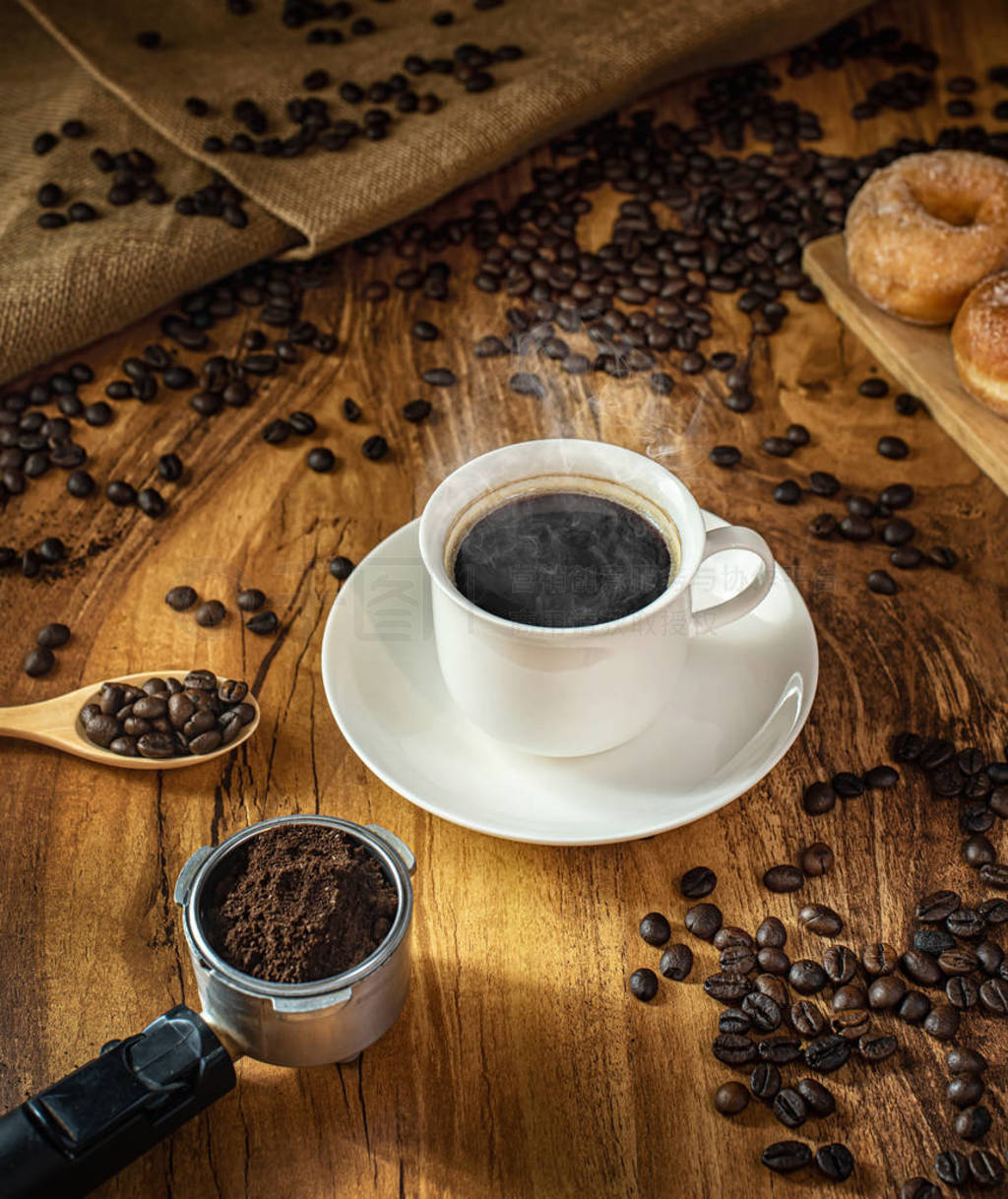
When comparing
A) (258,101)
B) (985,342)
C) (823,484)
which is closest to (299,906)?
(823,484)

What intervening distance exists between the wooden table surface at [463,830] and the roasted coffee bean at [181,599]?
2 centimetres

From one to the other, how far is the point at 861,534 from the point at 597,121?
1338 millimetres

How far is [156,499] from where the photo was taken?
6.15ft

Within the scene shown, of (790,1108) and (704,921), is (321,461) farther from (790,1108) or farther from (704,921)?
(790,1108)

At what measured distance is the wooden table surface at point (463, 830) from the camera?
47.2 inches

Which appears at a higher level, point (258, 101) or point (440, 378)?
point (258, 101)

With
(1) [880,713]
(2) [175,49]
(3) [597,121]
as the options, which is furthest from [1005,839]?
(2) [175,49]

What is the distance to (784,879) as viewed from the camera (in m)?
1.40

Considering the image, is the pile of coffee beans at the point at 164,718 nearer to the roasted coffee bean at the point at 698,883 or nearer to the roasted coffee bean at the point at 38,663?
the roasted coffee bean at the point at 38,663

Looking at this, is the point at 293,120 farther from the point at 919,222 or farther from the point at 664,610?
the point at 664,610

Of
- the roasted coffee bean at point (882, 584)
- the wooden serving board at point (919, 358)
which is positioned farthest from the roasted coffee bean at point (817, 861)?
the wooden serving board at point (919, 358)

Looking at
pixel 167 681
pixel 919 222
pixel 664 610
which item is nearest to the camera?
pixel 664 610

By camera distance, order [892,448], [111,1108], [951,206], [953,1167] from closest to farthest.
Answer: [111,1108] → [953,1167] → [892,448] → [951,206]

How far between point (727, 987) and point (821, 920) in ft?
0.48
